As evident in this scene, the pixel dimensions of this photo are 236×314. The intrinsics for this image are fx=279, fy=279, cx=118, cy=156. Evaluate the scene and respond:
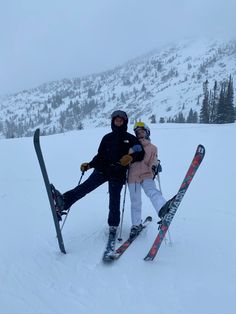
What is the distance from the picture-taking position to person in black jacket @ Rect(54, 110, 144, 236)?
4969 millimetres

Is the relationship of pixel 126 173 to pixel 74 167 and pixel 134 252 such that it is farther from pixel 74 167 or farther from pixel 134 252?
pixel 74 167

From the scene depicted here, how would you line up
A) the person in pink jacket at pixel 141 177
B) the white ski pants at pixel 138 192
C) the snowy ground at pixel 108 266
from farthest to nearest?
the person in pink jacket at pixel 141 177 < the white ski pants at pixel 138 192 < the snowy ground at pixel 108 266

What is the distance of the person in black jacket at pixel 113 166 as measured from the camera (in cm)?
497

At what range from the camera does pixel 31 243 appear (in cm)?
502

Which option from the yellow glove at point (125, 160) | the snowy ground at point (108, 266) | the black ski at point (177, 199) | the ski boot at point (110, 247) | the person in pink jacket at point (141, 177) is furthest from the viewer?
the person in pink jacket at point (141, 177)

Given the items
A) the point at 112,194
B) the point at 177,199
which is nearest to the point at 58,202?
the point at 112,194

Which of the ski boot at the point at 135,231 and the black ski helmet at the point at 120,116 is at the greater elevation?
the black ski helmet at the point at 120,116

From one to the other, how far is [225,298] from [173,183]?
310 inches

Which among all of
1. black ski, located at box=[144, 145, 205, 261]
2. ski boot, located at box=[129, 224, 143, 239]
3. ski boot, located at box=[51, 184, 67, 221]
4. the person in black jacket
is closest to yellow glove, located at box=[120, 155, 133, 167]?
the person in black jacket

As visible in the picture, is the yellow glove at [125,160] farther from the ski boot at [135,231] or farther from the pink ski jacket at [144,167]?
the ski boot at [135,231]

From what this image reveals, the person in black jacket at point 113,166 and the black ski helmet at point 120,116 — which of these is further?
the black ski helmet at point 120,116

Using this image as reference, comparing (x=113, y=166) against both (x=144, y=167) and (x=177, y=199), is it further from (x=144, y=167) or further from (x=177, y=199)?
(x=177, y=199)

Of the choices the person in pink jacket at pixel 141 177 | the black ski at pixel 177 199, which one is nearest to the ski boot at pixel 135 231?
the person in pink jacket at pixel 141 177

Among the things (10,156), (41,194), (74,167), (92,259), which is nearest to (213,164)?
(74,167)
